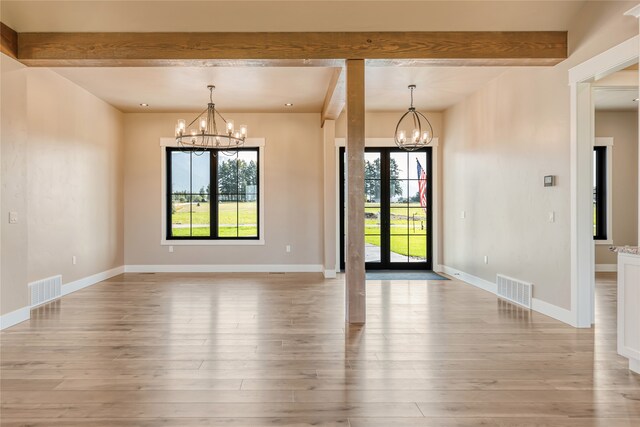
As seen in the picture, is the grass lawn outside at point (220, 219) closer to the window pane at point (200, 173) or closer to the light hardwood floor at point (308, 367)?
the window pane at point (200, 173)

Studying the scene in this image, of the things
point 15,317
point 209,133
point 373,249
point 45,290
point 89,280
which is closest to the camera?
point 15,317

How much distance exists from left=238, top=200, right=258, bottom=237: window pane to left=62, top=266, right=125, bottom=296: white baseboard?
2396mm

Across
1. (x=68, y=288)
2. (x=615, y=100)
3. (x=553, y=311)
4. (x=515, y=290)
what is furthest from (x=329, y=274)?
(x=615, y=100)

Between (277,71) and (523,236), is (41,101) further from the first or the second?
(523,236)

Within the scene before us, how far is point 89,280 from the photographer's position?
21.7 feet

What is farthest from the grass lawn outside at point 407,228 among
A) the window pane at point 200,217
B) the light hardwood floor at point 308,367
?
the window pane at point 200,217

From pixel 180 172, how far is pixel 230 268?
221 centimetres

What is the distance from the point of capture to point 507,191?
18.4 ft

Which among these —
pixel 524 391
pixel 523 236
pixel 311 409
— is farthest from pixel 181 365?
pixel 523 236

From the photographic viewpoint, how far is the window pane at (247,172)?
8195mm

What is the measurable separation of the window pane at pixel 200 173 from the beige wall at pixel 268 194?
2.12ft

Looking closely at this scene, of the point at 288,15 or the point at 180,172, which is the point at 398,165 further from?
the point at 288,15

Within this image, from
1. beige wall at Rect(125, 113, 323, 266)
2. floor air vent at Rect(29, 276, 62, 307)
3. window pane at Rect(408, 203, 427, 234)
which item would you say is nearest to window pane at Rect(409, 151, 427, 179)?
window pane at Rect(408, 203, 427, 234)

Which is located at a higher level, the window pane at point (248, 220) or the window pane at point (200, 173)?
the window pane at point (200, 173)
